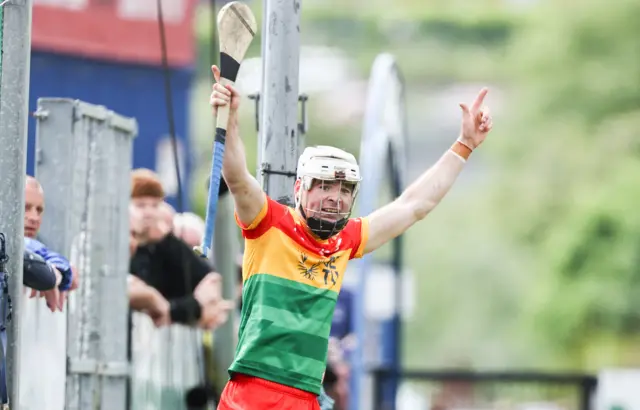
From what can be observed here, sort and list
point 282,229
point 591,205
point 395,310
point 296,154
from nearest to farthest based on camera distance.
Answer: point 282,229 → point 296,154 → point 395,310 → point 591,205

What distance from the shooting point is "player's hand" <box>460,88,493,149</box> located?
336 inches

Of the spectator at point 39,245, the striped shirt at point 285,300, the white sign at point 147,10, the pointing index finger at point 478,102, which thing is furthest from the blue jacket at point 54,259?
the white sign at point 147,10

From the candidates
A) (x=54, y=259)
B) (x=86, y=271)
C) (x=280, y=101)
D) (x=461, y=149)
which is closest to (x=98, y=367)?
(x=86, y=271)

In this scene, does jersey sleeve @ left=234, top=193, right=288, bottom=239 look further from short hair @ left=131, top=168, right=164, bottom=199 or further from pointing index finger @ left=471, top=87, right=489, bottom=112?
short hair @ left=131, top=168, right=164, bottom=199

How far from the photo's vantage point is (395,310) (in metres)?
20.4

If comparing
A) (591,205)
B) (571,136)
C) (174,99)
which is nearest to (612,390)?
(174,99)

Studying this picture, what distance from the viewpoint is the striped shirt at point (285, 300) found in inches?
305

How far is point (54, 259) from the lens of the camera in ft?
29.1

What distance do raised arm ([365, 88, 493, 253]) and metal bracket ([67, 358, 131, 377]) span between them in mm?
2021

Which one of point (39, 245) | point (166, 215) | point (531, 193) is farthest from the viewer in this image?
point (531, 193)

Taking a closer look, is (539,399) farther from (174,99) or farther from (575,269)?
(575,269)

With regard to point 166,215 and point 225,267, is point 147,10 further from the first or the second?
point 166,215

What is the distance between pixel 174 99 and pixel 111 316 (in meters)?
21.9

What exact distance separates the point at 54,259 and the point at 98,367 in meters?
1.19
